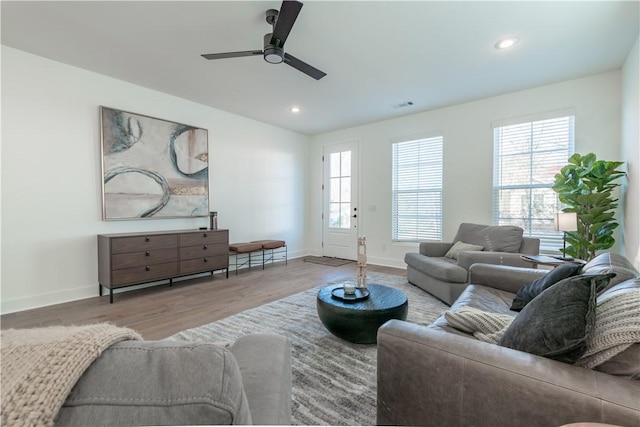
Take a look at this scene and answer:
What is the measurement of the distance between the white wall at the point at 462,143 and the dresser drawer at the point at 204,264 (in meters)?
2.53

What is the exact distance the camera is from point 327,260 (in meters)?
5.71

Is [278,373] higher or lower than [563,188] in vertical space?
lower

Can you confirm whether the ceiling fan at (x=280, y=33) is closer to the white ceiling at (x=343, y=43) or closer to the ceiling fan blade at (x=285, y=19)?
the ceiling fan blade at (x=285, y=19)

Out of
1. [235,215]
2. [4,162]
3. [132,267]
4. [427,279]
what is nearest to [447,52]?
[427,279]

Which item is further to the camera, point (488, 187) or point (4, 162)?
point (488, 187)

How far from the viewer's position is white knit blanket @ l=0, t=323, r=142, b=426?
→ 380mm

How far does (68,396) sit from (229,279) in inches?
158

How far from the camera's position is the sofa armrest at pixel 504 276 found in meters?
2.18

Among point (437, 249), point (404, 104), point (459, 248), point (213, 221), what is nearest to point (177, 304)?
point (213, 221)

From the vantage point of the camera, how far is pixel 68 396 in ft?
Result: 1.37

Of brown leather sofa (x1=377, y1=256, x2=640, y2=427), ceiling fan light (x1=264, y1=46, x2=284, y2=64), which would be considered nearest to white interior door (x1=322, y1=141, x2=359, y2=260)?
ceiling fan light (x1=264, y1=46, x2=284, y2=64)

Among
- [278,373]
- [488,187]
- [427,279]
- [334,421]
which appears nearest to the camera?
[278,373]

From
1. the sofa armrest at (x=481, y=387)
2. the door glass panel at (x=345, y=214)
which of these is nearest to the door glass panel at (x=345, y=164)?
the door glass panel at (x=345, y=214)

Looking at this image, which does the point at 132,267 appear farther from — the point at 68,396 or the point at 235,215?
the point at 68,396
